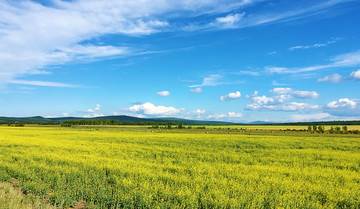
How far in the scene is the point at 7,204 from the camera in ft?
25.1

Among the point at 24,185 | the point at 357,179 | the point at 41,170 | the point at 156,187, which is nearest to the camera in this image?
the point at 156,187

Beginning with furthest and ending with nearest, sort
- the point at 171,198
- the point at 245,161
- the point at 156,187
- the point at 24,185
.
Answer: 1. the point at 245,161
2. the point at 24,185
3. the point at 156,187
4. the point at 171,198

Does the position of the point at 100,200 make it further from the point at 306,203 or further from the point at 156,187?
the point at 306,203

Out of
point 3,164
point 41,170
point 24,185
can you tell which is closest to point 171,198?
point 24,185

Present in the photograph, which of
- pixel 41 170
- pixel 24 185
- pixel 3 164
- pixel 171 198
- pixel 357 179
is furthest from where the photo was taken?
pixel 3 164

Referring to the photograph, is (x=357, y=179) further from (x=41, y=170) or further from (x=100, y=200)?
(x=41, y=170)

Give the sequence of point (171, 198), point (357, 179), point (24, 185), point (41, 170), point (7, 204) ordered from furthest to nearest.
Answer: point (41, 170) → point (357, 179) → point (24, 185) → point (171, 198) → point (7, 204)

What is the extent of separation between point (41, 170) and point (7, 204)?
5149mm

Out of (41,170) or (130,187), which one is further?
(41,170)

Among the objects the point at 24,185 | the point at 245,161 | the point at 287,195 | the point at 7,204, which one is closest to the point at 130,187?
the point at 7,204

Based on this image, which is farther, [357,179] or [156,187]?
[357,179]

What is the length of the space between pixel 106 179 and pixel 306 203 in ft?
27.0

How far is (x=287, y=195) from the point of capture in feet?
27.5

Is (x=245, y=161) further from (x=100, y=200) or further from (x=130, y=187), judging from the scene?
(x=100, y=200)
